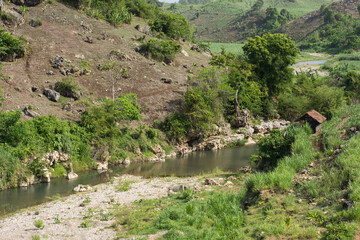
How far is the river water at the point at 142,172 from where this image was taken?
2364 centimetres

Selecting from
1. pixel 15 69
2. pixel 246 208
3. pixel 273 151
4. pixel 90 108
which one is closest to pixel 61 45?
pixel 15 69

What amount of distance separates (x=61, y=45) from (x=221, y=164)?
3057cm

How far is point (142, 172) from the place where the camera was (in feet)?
107

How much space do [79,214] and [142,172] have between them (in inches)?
550

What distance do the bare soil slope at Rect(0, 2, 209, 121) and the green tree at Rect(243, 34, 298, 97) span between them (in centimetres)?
1114

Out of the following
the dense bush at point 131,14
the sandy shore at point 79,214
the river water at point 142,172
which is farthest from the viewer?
the dense bush at point 131,14

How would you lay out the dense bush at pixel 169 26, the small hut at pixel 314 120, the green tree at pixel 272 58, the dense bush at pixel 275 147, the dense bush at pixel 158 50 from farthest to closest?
the dense bush at pixel 169 26, the dense bush at pixel 158 50, the green tree at pixel 272 58, the small hut at pixel 314 120, the dense bush at pixel 275 147

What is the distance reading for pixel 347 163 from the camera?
15102mm

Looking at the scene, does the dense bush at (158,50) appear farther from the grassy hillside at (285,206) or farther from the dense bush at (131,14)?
the grassy hillside at (285,206)

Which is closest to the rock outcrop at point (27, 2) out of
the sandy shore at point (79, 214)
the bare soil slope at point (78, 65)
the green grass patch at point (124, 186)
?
the bare soil slope at point (78, 65)

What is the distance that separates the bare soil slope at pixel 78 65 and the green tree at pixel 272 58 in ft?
36.5

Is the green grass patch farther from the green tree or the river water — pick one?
the green tree

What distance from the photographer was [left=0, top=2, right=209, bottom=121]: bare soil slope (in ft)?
124

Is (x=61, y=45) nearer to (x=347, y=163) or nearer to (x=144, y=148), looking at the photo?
(x=144, y=148)
